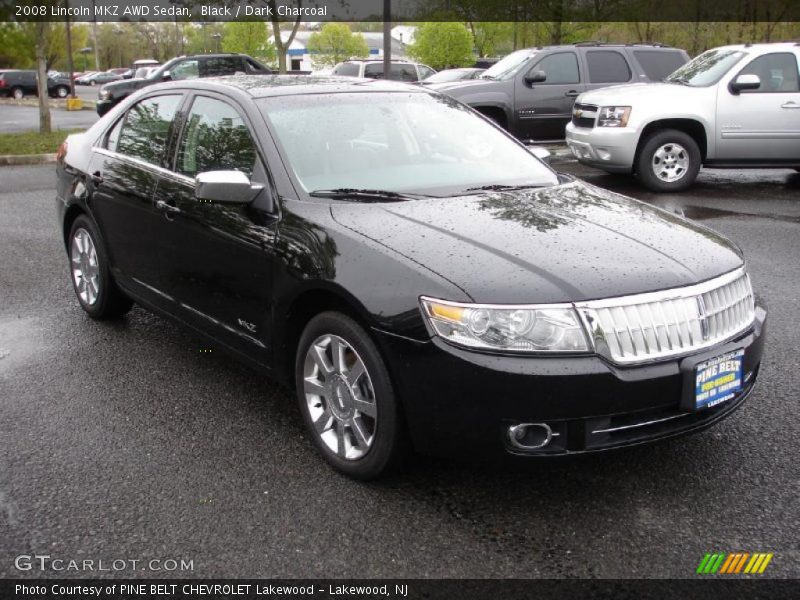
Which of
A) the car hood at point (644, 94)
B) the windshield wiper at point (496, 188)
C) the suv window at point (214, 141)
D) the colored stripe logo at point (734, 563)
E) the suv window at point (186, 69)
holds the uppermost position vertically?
the suv window at point (186, 69)

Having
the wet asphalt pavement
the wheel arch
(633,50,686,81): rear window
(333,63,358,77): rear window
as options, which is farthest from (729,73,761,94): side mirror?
(333,63,358,77): rear window

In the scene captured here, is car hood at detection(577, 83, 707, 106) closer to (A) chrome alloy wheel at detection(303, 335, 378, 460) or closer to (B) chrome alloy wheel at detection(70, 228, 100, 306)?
(B) chrome alloy wheel at detection(70, 228, 100, 306)

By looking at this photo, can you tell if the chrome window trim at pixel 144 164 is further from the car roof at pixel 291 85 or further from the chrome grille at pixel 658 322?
the chrome grille at pixel 658 322

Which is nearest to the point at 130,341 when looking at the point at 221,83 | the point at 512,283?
the point at 221,83

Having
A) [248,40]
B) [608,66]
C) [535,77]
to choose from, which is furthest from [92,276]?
[248,40]

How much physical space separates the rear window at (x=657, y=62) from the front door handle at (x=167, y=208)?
11474 mm

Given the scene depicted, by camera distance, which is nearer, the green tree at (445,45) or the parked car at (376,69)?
the parked car at (376,69)

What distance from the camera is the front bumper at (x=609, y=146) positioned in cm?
1040

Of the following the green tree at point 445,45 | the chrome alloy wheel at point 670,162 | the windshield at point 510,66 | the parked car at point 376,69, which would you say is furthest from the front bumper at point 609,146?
the green tree at point 445,45

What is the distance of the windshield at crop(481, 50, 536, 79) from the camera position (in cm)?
1359

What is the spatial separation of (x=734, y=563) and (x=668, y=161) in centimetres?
858

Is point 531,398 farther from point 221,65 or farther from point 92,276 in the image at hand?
point 221,65

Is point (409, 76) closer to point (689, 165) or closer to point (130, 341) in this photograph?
point (689, 165)

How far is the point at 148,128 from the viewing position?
4945mm
